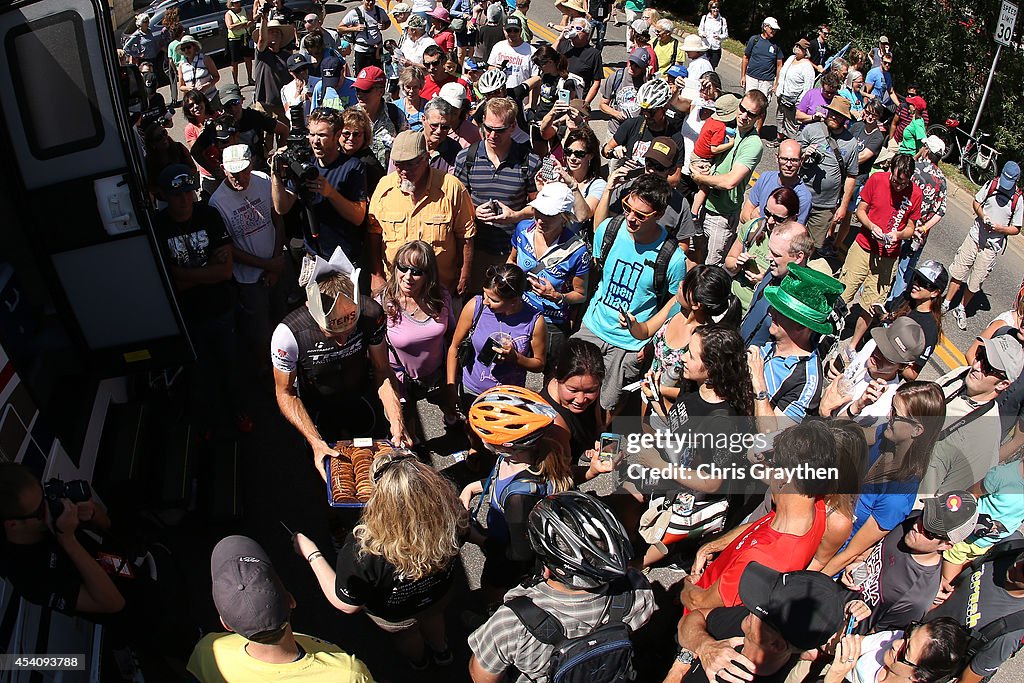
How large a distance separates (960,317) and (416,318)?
22.5 ft

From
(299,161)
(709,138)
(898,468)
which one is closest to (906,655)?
(898,468)

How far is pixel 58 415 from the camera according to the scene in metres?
4.36

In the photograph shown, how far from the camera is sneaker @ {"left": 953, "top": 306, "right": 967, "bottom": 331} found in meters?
8.41

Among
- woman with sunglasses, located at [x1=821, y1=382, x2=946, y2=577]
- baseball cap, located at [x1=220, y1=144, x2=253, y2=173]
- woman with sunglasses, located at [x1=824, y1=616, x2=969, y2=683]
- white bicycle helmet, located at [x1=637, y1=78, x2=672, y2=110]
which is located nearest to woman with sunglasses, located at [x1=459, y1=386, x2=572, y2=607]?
woman with sunglasses, located at [x1=824, y1=616, x2=969, y2=683]

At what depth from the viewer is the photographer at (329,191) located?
17.8 feet

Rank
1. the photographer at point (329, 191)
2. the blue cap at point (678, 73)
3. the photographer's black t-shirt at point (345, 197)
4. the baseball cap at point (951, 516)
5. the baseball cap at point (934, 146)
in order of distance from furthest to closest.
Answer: the blue cap at point (678, 73)
the baseball cap at point (934, 146)
the photographer's black t-shirt at point (345, 197)
the photographer at point (329, 191)
the baseball cap at point (951, 516)

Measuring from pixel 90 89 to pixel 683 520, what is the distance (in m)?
4.21

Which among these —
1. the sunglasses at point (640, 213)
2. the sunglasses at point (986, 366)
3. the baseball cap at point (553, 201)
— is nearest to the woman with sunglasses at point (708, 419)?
the sunglasses at point (640, 213)

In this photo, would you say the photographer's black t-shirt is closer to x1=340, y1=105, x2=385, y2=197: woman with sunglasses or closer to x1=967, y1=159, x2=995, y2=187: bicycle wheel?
x1=340, y1=105, x2=385, y2=197: woman with sunglasses

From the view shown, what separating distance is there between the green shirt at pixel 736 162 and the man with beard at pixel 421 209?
270 centimetres

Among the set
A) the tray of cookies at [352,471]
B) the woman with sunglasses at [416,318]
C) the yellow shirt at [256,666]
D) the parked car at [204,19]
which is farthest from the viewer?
the parked car at [204,19]

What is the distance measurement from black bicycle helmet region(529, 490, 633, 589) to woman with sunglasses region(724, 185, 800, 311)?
336cm

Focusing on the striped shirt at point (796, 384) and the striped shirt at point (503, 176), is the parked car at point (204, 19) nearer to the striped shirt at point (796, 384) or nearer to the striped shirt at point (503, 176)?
the striped shirt at point (503, 176)

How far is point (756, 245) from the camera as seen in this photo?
6.13 m
